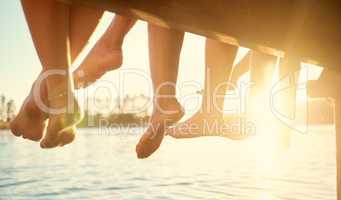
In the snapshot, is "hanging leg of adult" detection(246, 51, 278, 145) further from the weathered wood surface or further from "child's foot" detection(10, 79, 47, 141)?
"child's foot" detection(10, 79, 47, 141)

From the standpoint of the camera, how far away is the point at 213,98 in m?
2.78

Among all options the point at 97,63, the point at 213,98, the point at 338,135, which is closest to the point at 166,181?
the point at 338,135

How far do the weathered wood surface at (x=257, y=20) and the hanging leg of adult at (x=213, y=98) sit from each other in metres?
0.55

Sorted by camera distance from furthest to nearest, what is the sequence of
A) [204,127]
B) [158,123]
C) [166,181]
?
[166,181], [204,127], [158,123]

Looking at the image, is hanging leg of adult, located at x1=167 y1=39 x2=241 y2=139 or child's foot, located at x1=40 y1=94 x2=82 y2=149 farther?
hanging leg of adult, located at x1=167 y1=39 x2=241 y2=139

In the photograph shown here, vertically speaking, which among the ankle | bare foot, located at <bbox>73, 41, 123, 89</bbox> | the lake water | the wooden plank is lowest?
the lake water

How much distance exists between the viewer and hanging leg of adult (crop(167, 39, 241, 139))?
2.55 meters

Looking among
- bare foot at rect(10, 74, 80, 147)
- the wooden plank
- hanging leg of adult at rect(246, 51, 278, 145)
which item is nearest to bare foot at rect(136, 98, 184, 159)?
bare foot at rect(10, 74, 80, 147)

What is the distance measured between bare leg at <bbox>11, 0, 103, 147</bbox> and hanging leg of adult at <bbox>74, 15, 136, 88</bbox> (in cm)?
35

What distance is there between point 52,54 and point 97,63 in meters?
0.69

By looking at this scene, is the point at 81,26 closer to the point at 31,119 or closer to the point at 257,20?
the point at 31,119

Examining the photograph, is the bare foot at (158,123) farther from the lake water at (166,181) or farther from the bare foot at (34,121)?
the lake water at (166,181)

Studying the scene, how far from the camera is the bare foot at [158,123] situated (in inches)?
90.7

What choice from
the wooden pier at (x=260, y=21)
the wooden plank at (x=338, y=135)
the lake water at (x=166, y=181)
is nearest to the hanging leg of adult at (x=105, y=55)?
the wooden pier at (x=260, y=21)
